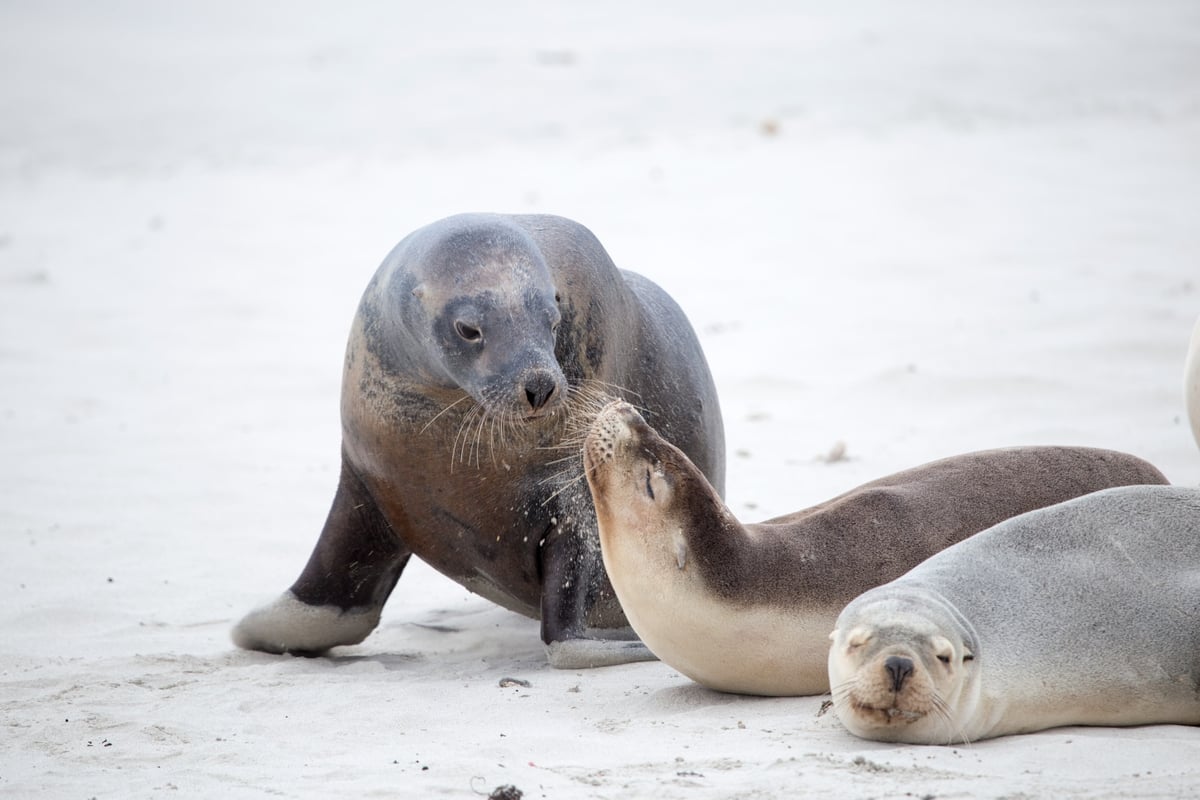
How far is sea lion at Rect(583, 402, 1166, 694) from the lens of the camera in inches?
156

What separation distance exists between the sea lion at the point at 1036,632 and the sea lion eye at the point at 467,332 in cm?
140

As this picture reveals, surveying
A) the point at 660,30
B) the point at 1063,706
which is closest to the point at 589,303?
the point at 1063,706

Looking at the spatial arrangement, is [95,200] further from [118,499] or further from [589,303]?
[589,303]

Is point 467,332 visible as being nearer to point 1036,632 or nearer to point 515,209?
point 1036,632

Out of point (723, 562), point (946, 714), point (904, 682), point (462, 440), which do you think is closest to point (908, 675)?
point (904, 682)

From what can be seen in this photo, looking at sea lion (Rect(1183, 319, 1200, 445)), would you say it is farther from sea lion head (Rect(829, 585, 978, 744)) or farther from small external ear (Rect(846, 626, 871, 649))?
small external ear (Rect(846, 626, 871, 649))

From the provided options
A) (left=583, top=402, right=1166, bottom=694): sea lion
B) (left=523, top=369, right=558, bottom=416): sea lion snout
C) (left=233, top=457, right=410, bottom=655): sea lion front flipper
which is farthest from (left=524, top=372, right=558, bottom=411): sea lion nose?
(left=233, top=457, right=410, bottom=655): sea lion front flipper

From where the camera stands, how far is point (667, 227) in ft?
38.4

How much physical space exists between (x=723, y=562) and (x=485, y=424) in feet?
3.73

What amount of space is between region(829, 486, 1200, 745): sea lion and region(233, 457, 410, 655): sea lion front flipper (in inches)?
79.7

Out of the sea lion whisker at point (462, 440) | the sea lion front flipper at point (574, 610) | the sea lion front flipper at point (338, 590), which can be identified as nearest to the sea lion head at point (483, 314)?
the sea lion whisker at point (462, 440)

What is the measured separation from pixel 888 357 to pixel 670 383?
3.55 metres

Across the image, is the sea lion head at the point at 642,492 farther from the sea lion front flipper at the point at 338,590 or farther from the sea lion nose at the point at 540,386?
the sea lion front flipper at the point at 338,590

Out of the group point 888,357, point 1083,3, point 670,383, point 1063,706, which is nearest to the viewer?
point 1063,706
